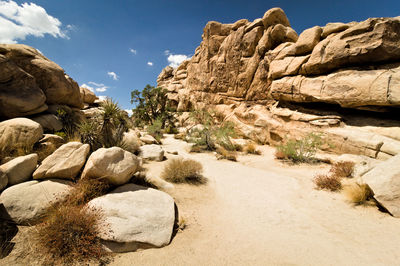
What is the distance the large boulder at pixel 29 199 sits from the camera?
3.06 meters

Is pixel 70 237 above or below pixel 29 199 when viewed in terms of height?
below

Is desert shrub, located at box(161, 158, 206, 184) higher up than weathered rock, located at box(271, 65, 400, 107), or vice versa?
weathered rock, located at box(271, 65, 400, 107)

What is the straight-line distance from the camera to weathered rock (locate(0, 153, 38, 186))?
3.57m

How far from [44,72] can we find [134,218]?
383 inches

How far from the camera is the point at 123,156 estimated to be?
4.48 m

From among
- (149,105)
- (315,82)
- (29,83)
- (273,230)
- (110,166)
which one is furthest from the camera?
(149,105)

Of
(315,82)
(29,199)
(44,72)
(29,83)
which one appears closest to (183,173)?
(29,199)

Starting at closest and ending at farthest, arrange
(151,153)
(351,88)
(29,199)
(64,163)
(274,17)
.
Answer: (29,199) < (64,163) < (151,153) < (351,88) < (274,17)

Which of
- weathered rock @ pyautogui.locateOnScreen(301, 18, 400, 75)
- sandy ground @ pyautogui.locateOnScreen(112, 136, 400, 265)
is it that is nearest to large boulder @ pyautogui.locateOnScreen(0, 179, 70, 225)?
sandy ground @ pyautogui.locateOnScreen(112, 136, 400, 265)

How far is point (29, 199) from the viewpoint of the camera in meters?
3.25

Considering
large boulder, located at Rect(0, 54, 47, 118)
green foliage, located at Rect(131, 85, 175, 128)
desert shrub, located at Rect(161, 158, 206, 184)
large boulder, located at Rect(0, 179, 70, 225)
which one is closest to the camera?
large boulder, located at Rect(0, 179, 70, 225)

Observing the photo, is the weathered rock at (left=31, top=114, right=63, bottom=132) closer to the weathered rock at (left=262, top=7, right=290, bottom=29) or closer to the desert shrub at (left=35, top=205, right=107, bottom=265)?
the desert shrub at (left=35, top=205, right=107, bottom=265)

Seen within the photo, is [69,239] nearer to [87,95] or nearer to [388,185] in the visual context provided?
[388,185]

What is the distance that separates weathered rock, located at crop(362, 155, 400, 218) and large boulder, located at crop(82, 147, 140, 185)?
625 centimetres
